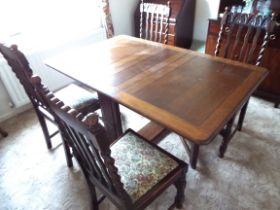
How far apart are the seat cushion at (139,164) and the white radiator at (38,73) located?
147 centimetres

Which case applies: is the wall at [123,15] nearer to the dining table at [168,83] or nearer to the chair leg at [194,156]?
the dining table at [168,83]

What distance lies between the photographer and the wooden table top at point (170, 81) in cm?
98

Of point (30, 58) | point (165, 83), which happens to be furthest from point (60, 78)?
point (165, 83)

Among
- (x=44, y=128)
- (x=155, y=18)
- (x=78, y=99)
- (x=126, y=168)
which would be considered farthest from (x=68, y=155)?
(x=155, y=18)

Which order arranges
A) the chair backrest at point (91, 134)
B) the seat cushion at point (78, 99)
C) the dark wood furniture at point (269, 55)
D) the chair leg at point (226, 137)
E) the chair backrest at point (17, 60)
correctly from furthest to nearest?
the dark wood furniture at point (269, 55)
the seat cushion at point (78, 99)
the chair leg at point (226, 137)
the chair backrest at point (17, 60)
the chair backrest at point (91, 134)

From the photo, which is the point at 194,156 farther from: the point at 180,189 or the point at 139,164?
the point at 139,164

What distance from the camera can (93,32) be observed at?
8.57 ft

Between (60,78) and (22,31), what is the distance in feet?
1.99

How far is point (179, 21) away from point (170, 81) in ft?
6.11

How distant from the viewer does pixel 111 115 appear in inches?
60.9

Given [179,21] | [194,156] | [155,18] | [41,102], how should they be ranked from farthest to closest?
[179,21]
[155,18]
[194,156]
[41,102]

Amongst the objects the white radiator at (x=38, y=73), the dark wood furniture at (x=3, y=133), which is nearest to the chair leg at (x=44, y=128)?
the dark wood furniture at (x=3, y=133)

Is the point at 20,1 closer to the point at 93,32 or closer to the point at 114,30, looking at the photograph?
the point at 93,32

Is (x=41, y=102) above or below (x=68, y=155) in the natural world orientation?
above
